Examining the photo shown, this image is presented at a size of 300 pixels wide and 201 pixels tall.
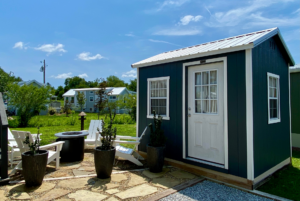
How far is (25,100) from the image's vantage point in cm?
1230

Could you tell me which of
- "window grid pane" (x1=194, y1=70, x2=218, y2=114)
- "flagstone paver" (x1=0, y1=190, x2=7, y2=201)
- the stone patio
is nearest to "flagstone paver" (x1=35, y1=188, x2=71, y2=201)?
the stone patio

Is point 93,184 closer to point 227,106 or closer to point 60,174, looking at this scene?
point 60,174

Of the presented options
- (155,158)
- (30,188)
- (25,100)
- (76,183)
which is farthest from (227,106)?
(25,100)

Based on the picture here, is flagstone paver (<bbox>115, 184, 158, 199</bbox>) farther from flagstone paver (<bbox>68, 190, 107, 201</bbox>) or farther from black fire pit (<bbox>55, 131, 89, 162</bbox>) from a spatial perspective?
black fire pit (<bbox>55, 131, 89, 162</bbox>)

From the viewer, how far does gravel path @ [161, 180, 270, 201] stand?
2896 millimetres

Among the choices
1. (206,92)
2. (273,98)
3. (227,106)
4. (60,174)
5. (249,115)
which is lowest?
(60,174)

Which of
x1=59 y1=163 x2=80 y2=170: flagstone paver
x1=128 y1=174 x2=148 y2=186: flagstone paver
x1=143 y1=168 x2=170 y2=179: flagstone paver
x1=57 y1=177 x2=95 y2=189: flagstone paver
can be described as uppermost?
x1=57 y1=177 x2=95 y2=189: flagstone paver

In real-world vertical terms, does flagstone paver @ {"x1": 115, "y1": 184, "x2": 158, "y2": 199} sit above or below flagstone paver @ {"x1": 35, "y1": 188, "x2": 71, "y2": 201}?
below

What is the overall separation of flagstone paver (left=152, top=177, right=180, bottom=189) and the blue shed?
67 cm

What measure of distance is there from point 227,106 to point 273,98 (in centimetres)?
144

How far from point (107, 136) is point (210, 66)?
8.01ft

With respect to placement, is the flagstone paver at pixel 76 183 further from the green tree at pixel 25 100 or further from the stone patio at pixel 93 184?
the green tree at pixel 25 100

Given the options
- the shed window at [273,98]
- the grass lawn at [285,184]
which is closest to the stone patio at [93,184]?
the grass lawn at [285,184]

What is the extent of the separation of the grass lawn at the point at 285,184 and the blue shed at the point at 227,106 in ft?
0.53
